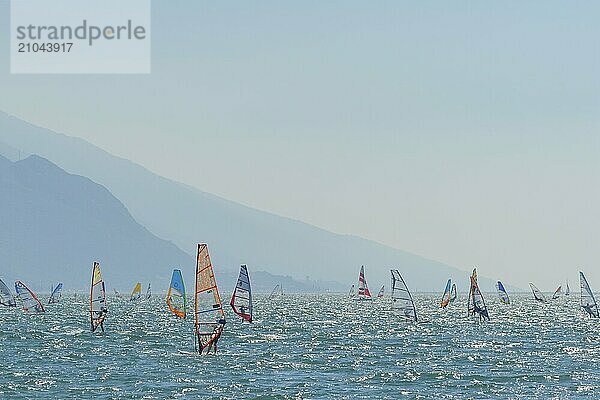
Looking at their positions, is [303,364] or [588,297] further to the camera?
[588,297]

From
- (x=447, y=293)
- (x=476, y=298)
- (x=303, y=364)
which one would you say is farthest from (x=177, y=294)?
(x=447, y=293)

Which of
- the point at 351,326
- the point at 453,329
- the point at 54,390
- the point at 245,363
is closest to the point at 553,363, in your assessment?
the point at 245,363

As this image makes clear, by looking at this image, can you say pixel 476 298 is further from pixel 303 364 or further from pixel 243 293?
pixel 303 364

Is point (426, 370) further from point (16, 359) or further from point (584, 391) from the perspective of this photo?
point (16, 359)

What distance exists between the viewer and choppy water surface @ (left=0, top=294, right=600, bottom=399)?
168ft

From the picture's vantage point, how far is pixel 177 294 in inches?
3620

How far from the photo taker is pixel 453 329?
355 ft

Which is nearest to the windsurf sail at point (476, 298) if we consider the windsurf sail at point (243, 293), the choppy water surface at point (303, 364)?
the choppy water surface at point (303, 364)

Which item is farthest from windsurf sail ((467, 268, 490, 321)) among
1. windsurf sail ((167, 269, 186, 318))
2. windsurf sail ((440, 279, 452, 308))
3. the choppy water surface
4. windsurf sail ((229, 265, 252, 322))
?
windsurf sail ((167, 269, 186, 318))

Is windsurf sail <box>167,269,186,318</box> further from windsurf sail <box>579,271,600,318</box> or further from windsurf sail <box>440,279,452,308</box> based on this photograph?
windsurf sail <box>440,279,452,308</box>

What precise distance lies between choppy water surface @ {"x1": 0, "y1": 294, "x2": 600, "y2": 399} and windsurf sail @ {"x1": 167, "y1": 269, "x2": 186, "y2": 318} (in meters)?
2.50

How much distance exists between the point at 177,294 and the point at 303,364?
29903 mm

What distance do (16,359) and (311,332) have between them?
38979mm

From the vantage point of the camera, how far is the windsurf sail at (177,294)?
293ft
